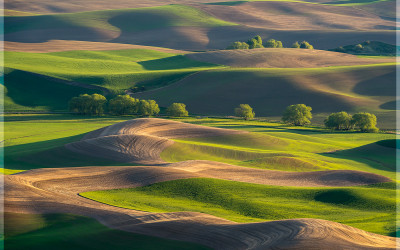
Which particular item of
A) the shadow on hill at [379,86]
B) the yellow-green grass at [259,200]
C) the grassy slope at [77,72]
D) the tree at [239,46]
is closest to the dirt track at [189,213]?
the yellow-green grass at [259,200]

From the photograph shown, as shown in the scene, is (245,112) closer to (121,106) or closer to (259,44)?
(121,106)

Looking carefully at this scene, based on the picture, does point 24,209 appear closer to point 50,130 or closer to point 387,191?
point 387,191

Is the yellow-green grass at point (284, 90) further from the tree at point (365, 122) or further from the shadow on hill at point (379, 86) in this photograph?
the tree at point (365, 122)

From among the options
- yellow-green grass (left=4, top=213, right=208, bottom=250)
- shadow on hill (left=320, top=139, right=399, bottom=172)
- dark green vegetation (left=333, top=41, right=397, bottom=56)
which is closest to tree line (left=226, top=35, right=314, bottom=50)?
dark green vegetation (left=333, top=41, right=397, bottom=56)

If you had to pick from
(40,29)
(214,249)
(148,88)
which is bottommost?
(214,249)

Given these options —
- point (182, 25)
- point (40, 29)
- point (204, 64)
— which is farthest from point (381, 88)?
point (40, 29)

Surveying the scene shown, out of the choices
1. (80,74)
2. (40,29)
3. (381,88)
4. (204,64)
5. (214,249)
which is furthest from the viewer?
(40,29)

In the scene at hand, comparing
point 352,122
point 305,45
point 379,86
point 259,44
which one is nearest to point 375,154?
point 352,122
